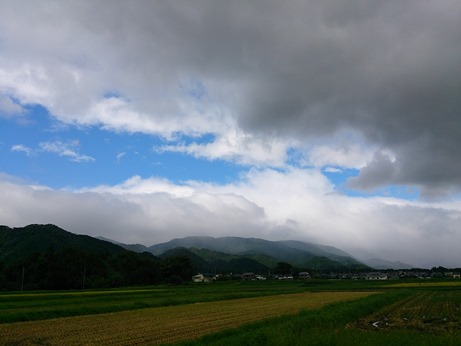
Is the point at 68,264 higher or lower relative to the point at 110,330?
higher

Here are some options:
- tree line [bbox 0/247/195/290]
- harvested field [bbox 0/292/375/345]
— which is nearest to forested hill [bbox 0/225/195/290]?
tree line [bbox 0/247/195/290]

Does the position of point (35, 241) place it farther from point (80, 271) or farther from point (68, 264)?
point (68, 264)

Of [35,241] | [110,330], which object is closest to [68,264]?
[35,241]

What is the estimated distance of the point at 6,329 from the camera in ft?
78.5

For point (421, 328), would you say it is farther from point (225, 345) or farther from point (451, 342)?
point (225, 345)

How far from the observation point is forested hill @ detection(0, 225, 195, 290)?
4070 inches

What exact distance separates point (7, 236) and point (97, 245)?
39091 millimetres

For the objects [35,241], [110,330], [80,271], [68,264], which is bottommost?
[80,271]

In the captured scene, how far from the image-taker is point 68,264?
349ft

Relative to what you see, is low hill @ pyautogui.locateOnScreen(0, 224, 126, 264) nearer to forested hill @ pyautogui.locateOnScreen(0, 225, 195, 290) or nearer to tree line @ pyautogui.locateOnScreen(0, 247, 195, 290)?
forested hill @ pyautogui.locateOnScreen(0, 225, 195, 290)

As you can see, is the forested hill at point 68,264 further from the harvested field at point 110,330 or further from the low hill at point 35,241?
the harvested field at point 110,330

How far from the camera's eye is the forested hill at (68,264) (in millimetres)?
103375

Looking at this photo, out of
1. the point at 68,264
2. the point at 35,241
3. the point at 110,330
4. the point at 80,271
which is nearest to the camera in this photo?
the point at 110,330

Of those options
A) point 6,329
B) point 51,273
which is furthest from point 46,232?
point 6,329
